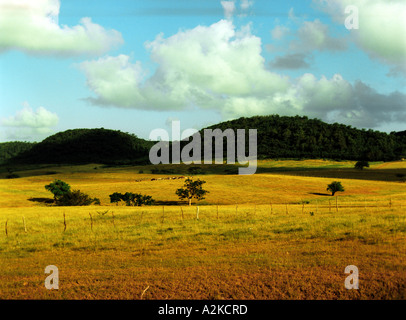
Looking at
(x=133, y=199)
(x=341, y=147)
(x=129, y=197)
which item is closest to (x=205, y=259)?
(x=133, y=199)

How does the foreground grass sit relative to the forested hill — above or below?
below

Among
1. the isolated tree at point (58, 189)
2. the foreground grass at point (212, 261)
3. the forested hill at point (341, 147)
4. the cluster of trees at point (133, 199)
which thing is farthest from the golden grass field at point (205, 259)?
the forested hill at point (341, 147)

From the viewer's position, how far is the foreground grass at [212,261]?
11.4m

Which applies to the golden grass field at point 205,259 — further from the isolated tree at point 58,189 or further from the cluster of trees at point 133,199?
the isolated tree at point 58,189

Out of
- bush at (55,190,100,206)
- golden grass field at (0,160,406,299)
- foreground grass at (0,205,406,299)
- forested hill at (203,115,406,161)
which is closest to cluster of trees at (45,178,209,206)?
bush at (55,190,100,206)

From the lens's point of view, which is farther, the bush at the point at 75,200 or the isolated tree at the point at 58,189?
the isolated tree at the point at 58,189

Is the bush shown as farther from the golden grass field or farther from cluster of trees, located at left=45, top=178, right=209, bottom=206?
the golden grass field

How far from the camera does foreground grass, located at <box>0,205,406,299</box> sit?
11.4 metres

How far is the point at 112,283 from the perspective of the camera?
40.0 ft

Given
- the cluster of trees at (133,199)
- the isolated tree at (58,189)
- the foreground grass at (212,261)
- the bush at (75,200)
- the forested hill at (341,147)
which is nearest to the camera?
the foreground grass at (212,261)

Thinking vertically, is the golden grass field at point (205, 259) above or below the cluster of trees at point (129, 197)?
above

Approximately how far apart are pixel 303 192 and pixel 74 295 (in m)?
72.9

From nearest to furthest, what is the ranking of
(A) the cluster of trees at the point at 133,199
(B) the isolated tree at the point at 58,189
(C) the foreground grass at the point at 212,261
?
(C) the foreground grass at the point at 212,261
(A) the cluster of trees at the point at 133,199
(B) the isolated tree at the point at 58,189
